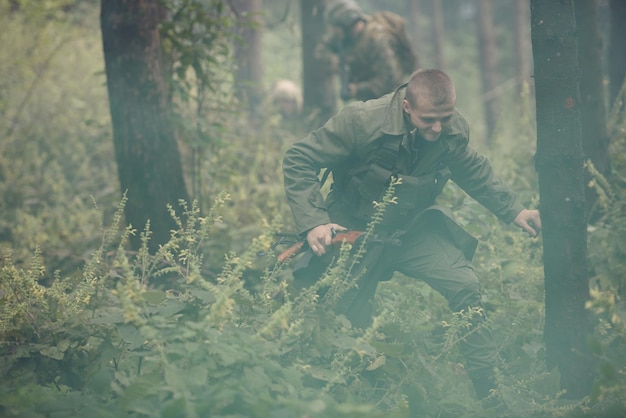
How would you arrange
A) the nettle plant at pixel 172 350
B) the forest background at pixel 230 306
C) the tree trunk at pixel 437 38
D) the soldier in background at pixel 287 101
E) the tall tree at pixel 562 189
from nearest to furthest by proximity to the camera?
the nettle plant at pixel 172 350
the forest background at pixel 230 306
the tall tree at pixel 562 189
the soldier in background at pixel 287 101
the tree trunk at pixel 437 38

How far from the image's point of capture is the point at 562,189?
3.49 metres

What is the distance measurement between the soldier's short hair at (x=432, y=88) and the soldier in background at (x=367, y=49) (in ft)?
15.3

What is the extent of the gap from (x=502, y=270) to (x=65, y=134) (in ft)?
23.8

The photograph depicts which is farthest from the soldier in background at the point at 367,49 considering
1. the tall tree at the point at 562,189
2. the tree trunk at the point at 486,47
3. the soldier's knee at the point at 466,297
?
the tree trunk at the point at 486,47

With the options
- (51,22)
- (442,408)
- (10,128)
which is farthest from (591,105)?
(51,22)

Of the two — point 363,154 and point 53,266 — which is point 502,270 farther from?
point 53,266

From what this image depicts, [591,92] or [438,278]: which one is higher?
[591,92]

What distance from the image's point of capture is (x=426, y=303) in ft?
15.3

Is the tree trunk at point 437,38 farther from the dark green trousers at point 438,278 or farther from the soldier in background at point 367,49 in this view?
the dark green trousers at point 438,278

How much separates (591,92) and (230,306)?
387 centimetres

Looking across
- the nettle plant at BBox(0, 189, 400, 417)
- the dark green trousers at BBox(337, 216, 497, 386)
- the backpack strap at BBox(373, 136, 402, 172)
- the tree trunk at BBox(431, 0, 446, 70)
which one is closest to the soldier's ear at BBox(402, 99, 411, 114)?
the backpack strap at BBox(373, 136, 402, 172)

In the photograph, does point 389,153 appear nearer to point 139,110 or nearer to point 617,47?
point 139,110

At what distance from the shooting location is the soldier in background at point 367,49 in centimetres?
841

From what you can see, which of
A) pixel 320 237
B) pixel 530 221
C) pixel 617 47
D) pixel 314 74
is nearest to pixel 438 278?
pixel 530 221
